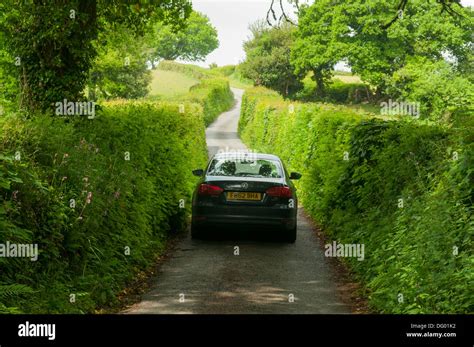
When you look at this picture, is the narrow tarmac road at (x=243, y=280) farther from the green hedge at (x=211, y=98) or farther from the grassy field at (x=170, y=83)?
the grassy field at (x=170, y=83)

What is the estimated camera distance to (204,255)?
1175 centimetres

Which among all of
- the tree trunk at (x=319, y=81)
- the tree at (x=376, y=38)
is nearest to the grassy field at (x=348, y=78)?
the tree trunk at (x=319, y=81)

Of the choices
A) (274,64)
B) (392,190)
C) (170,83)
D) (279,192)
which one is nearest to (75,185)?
(279,192)

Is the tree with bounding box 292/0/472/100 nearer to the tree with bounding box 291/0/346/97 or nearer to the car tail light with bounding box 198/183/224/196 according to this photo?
the tree with bounding box 291/0/346/97

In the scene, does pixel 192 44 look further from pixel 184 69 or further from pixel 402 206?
pixel 402 206

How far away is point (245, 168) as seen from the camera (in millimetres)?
13055

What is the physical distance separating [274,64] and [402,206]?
6535 centimetres

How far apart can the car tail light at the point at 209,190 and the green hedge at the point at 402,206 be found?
2.66 meters

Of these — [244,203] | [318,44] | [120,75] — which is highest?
[318,44]

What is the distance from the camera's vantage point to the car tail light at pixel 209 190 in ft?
40.7

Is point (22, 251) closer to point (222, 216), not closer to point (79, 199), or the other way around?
point (79, 199)

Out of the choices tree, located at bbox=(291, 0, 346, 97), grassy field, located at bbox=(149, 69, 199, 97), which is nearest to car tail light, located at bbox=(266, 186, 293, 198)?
tree, located at bbox=(291, 0, 346, 97)
